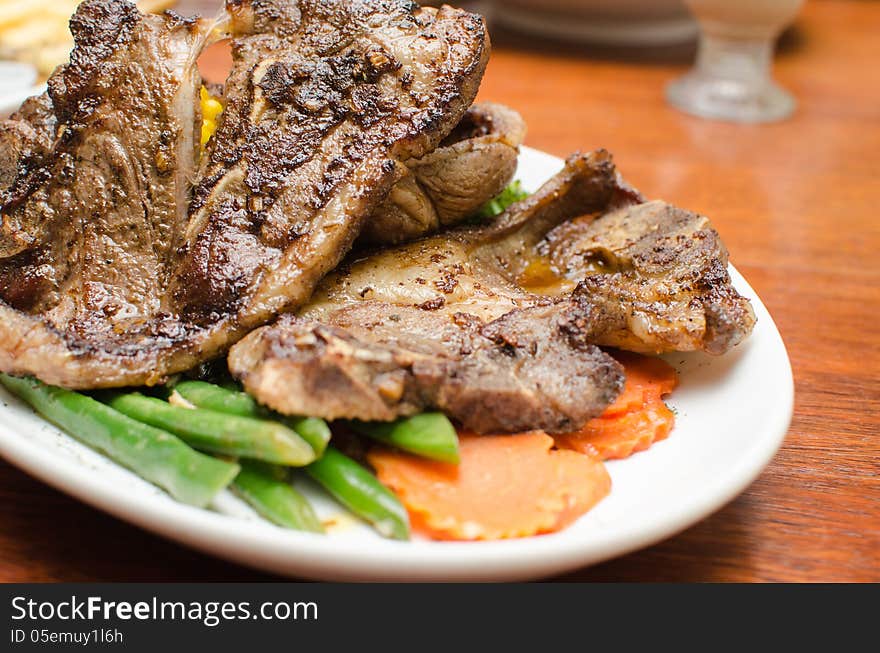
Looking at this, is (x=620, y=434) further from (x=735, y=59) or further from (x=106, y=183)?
(x=735, y=59)

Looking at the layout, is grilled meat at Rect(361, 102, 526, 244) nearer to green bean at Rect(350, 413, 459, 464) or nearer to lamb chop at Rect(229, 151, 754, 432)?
lamb chop at Rect(229, 151, 754, 432)

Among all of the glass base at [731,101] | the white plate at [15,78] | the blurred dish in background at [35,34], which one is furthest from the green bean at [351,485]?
the glass base at [731,101]

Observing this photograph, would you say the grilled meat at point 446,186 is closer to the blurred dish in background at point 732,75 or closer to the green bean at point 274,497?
the green bean at point 274,497

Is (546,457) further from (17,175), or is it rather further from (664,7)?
(664,7)

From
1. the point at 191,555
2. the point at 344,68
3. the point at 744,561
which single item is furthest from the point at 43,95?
the point at 744,561

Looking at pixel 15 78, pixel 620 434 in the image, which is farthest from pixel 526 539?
pixel 15 78
